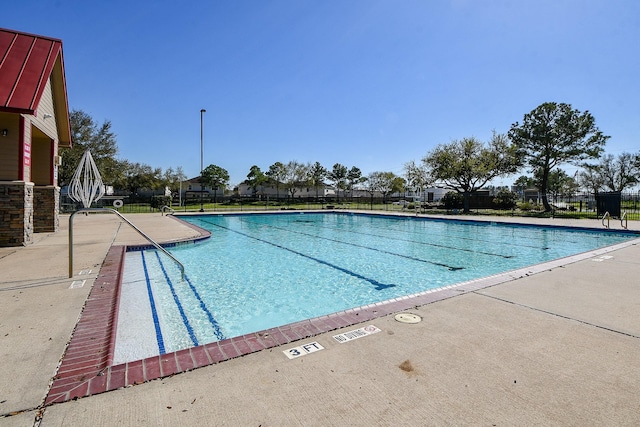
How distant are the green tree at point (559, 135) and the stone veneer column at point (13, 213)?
28037 mm

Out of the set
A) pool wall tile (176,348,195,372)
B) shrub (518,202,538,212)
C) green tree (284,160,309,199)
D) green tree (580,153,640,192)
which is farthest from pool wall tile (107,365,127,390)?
green tree (580,153,640,192)

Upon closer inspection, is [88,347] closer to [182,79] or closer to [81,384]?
[81,384]

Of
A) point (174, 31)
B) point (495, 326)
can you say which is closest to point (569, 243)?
point (495, 326)

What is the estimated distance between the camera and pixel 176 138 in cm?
3030

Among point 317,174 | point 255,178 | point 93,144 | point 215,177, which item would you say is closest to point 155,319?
point 93,144

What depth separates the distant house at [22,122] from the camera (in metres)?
7.25

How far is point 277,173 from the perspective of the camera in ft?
171

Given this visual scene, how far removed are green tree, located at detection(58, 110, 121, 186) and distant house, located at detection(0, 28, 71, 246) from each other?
60.3 ft

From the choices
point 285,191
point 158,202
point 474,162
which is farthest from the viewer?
point 285,191

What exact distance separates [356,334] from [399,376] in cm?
74

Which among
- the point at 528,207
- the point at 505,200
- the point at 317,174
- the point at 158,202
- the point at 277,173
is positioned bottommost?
the point at 528,207

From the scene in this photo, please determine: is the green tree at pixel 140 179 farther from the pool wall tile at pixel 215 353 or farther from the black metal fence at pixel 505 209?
the pool wall tile at pixel 215 353

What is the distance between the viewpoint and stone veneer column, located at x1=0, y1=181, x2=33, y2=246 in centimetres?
736

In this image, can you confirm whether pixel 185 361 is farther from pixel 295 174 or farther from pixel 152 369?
pixel 295 174
